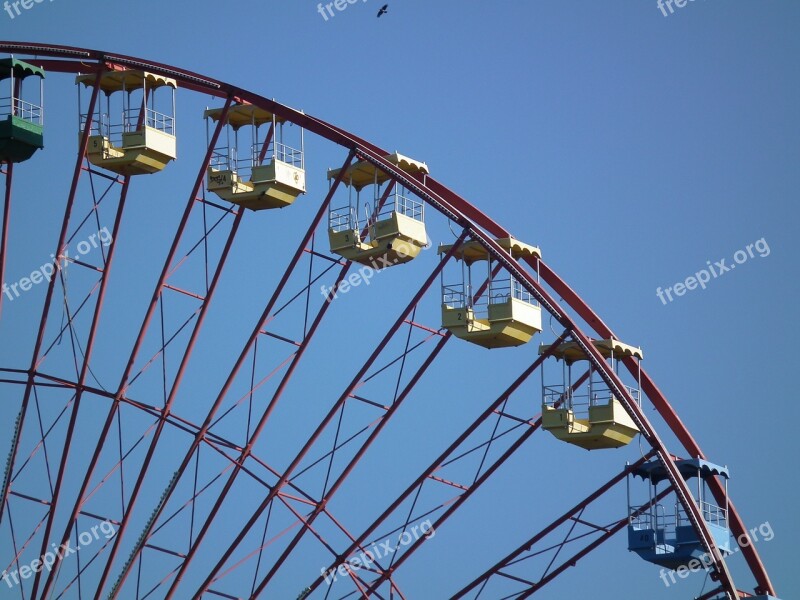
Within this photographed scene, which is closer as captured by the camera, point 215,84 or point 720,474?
point 215,84

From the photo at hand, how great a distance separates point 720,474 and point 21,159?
28408 mm

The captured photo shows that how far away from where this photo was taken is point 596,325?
75.2 metres

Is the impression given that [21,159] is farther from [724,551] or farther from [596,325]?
[724,551]

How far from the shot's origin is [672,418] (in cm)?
7669

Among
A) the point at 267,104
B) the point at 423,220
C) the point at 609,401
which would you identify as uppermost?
the point at 267,104

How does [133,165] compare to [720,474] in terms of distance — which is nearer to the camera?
[133,165]

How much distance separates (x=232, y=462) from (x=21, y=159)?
13.3 m

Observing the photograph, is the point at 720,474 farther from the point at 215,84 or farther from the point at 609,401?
the point at 215,84

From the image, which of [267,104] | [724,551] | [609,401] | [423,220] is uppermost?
[267,104]

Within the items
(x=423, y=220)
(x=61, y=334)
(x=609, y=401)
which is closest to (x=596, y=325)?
(x=609, y=401)

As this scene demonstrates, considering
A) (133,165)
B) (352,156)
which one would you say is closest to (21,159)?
(133,165)

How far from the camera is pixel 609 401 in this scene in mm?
72438

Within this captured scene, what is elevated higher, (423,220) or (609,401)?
(423,220)

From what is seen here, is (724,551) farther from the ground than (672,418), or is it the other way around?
(672,418)
